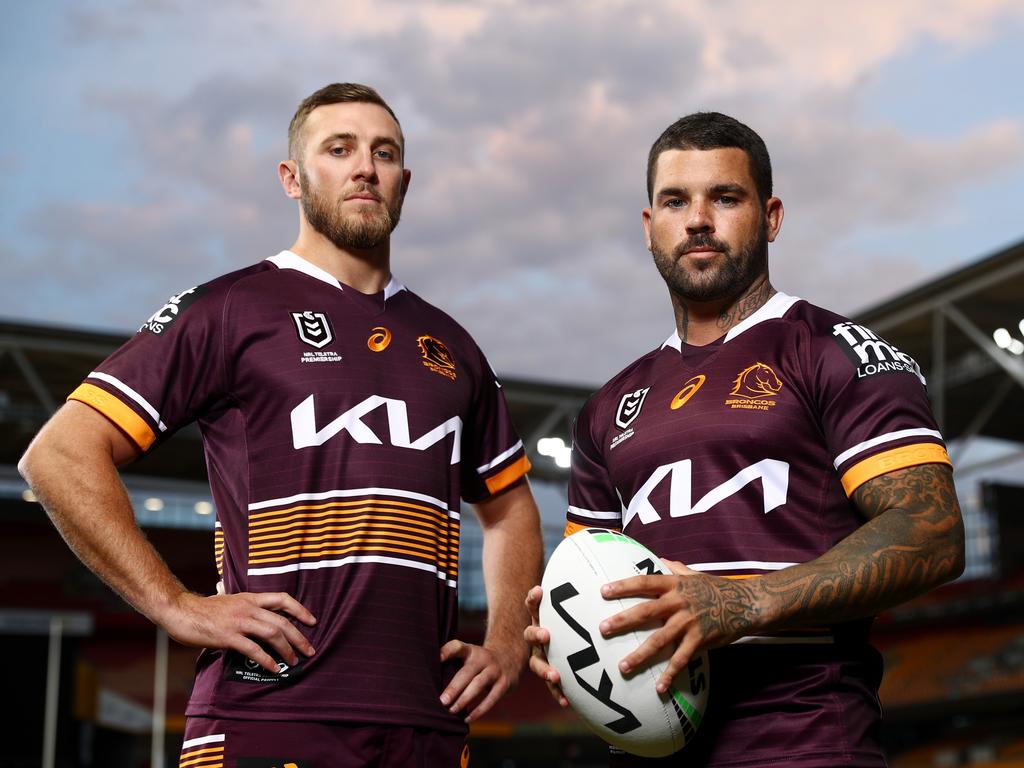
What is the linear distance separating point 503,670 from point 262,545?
0.91m

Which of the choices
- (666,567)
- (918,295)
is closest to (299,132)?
(666,567)

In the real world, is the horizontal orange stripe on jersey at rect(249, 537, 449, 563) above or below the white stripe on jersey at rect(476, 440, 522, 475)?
below

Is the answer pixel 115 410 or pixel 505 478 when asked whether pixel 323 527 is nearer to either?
pixel 115 410

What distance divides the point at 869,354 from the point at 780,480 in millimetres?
462

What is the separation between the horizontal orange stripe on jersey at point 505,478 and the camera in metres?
4.19

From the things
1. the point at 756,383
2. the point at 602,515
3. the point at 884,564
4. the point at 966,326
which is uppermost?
the point at 966,326

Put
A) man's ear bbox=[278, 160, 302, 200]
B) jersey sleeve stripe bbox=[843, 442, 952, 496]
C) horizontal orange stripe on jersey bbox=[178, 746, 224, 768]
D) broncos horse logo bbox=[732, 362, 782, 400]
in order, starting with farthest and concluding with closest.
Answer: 1. man's ear bbox=[278, 160, 302, 200]
2. broncos horse logo bbox=[732, 362, 782, 400]
3. horizontal orange stripe on jersey bbox=[178, 746, 224, 768]
4. jersey sleeve stripe bbox=[843, 442, 952, 496]

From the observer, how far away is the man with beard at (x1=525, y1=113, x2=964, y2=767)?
3008mm

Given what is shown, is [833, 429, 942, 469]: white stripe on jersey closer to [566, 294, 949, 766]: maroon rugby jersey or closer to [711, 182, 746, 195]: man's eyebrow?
[566, 294, 949, 766]: maroon rugby jersey

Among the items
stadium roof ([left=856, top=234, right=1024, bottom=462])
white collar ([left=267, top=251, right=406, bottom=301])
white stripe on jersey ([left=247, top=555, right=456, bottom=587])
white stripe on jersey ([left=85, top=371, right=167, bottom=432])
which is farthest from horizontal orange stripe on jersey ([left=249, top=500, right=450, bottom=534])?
stadium roof ([left=856, top=234, right=1024, bottom=462])

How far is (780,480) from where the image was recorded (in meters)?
3.45

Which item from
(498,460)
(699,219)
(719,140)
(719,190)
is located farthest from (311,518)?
(719,140)

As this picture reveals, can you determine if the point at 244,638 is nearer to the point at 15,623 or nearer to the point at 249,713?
the point at 249,713

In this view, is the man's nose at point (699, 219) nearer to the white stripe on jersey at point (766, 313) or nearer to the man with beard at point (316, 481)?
the white stripe on jersey at point (766, 313)
